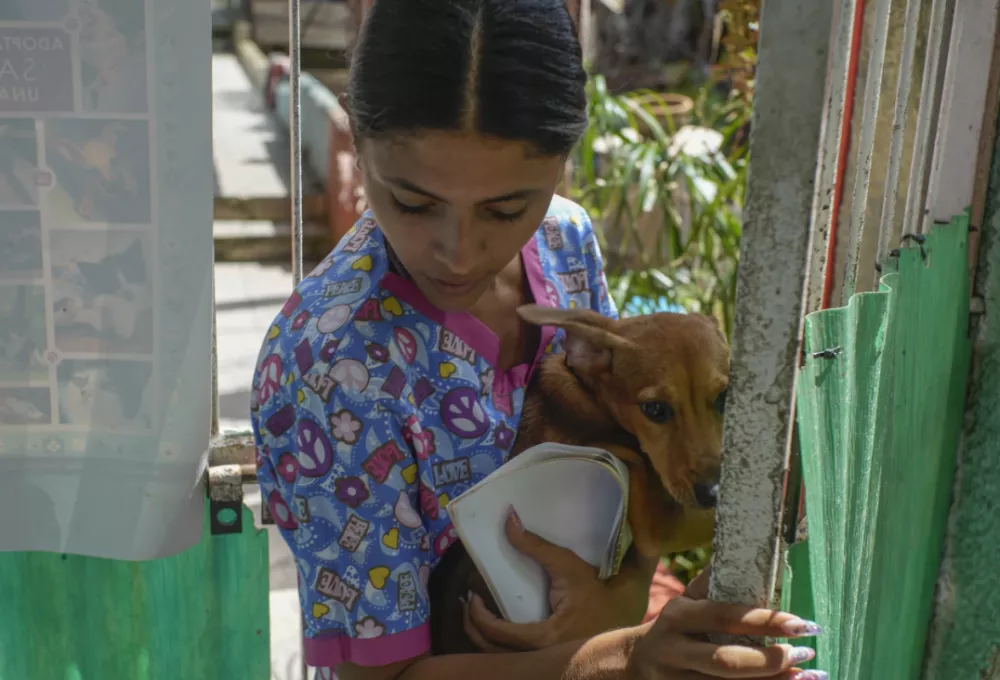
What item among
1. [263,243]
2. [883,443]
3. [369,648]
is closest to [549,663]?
[369,648]

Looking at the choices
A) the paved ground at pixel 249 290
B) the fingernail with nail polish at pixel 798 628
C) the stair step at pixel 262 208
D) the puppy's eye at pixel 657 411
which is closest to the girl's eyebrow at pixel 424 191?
the puppy's eye at pixel 657 411

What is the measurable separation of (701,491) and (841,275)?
1.36ft

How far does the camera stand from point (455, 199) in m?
1.22

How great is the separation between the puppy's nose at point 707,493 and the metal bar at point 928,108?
0.39 meters

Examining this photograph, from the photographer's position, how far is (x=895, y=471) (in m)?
1.17

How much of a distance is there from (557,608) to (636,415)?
0.28 m

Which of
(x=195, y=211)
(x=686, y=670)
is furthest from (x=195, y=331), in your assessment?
(x=686, y=670)

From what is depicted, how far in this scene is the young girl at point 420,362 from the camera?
3.93 ft

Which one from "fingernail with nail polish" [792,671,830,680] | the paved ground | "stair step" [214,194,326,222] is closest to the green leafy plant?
the paved ground

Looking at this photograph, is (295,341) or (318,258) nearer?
(295,341)

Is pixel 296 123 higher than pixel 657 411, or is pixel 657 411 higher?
pixel 296 123

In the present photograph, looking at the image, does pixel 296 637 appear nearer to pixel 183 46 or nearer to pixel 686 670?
pixel 183 46

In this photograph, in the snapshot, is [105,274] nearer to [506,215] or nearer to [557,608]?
[506,215]

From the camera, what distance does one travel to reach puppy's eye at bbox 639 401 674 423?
1.38m
